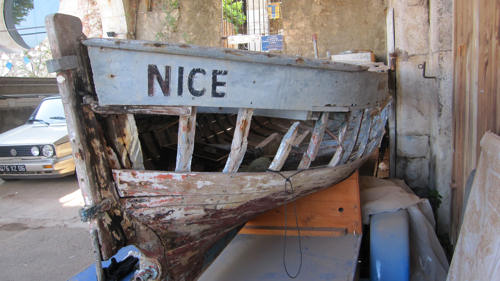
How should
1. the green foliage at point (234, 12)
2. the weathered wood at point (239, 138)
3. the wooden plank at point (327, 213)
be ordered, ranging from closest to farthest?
the weathered wood at point (239, 138) < the wooden plank at point (327, 213) < the green foliage at point (234, 12)

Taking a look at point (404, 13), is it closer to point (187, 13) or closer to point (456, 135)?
point (456, 135)

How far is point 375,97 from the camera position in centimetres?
361

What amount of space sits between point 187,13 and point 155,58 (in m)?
8.35

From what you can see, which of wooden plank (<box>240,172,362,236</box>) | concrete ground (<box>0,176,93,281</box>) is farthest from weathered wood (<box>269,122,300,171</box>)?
concrete ground (<box>0,176,93,281</box>)

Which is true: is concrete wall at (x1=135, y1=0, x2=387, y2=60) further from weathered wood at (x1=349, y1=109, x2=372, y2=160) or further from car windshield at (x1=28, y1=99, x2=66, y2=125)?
weathered wood at (x1=349, y1=109, x2=372, y2=160)

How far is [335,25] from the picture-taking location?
8820 millimetres

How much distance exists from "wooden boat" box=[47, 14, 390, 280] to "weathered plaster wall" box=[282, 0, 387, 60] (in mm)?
6065

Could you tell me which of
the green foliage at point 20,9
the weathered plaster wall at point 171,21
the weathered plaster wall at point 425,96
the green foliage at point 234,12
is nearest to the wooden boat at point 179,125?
the weathered plaster wall at point 425,96

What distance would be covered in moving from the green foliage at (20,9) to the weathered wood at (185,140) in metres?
22.9


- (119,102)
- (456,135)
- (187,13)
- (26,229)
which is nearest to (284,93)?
(119,102)

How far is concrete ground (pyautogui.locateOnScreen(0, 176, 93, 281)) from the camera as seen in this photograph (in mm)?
4023

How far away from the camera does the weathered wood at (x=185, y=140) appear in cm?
239

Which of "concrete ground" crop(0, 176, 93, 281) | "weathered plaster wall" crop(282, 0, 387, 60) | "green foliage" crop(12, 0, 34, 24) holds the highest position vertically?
"green foliage" crop(12, 0, 34, 24)

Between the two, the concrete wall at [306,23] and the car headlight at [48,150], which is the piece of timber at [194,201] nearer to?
the car headlight at [48,150]
